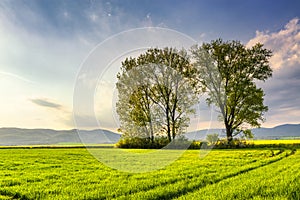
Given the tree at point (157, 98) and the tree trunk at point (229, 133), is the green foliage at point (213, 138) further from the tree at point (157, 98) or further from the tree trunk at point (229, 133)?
the tree at point (157, 98)

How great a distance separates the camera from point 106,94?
17.2 metres

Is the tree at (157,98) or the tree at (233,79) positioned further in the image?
the tree at (233,79)

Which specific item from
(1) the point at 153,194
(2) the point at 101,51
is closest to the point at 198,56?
(2) the point at 101,51

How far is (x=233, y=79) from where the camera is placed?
53.8 metres

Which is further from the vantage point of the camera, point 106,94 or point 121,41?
point 121,41

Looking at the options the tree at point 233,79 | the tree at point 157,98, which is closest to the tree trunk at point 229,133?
the tree at point 233,79

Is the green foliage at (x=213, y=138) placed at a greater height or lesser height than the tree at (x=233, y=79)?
lesser

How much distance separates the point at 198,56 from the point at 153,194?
45928 mm

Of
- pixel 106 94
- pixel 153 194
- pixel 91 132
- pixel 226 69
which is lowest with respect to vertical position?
pixel 153 194

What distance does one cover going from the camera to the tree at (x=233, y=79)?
5191 cm

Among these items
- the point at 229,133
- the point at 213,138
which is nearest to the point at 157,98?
the point at 213,138

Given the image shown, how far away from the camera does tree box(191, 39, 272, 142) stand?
2044 inches

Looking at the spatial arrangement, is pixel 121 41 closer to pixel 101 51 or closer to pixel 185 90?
pixel 101 51

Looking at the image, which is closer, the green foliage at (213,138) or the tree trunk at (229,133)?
the green foliage at (213,138)
